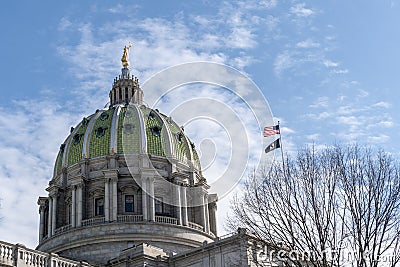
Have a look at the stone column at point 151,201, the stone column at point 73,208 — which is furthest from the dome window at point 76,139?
the stone column at point 151,201

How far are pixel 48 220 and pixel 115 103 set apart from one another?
18.2 m

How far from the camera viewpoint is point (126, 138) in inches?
2874

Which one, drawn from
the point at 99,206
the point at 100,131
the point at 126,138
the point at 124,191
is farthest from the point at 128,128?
the point at 99,206

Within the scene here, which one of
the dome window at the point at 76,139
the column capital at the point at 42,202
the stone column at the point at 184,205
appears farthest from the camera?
the dome window at the point at 76,139

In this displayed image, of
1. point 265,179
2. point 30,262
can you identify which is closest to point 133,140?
point 30,262

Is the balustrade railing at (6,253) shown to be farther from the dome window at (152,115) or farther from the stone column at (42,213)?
the dome window at (152,115)

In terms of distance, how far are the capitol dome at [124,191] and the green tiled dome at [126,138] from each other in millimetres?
110

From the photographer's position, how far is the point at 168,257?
5538 centimetres

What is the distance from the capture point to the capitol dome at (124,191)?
64.0 meters

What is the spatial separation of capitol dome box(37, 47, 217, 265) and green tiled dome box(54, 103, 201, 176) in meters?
0.11

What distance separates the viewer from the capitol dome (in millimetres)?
63969

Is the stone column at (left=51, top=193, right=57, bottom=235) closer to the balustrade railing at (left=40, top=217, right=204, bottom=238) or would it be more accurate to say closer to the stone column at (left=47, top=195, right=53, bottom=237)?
the stone column at (left=47, top=195, right=53, bottom=237)

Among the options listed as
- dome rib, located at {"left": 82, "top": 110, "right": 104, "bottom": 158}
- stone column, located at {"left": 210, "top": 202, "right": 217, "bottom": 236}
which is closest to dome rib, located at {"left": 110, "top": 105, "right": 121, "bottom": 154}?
dome rib, located at {"left": 82, "top": 110, "right": 104, "bottom": 158}

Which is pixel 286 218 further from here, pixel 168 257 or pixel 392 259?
pixel 168 257
